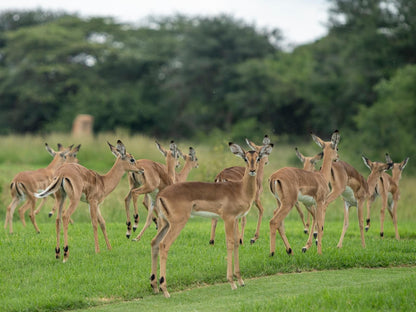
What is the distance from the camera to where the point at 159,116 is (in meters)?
37.8

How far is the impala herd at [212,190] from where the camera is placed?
7688 mm

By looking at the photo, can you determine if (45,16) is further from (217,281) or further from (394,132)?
(217,281)

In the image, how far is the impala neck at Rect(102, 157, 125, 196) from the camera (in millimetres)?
9875

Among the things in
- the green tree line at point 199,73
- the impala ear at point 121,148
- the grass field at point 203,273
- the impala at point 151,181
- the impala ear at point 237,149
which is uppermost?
the green tree line at point 199,73

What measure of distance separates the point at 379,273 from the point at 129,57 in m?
31.1

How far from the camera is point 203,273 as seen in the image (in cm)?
841

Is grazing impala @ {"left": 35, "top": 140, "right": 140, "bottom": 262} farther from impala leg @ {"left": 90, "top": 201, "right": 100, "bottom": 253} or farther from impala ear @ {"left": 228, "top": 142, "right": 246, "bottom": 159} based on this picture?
impala ear @ {"left": 228, "top": 142, "right": 246, "bottom": 159}

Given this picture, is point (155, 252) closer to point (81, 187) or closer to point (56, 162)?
point (81, 187)

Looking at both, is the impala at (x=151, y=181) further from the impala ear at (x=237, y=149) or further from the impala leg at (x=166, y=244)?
the impala leg at (x=166, y=244)

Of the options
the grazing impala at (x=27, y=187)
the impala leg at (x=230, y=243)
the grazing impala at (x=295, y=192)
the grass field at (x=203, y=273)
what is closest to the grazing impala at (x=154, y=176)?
the grass field at (x=203, y=273)

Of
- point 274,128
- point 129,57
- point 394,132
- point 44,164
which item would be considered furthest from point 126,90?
point 394,132

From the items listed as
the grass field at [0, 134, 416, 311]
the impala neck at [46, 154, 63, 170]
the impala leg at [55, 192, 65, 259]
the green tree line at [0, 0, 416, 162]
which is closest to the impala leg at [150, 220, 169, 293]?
the grass field at [0, 134, 416, 311]

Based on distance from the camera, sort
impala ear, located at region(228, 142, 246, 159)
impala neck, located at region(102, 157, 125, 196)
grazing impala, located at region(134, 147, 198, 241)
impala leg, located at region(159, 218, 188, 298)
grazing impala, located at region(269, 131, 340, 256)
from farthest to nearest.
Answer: grazing impala, located at region(134, 147, 198, 241), impala neck, located at region(102, 157, 125, 196), grazing impala, located at region(269, 131, 340, 256), impala ear, located at region(228, 142, 246, 159), impala leg, located at region(159, 218, 188, 298)

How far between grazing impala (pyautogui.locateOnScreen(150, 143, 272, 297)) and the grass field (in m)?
0.43
